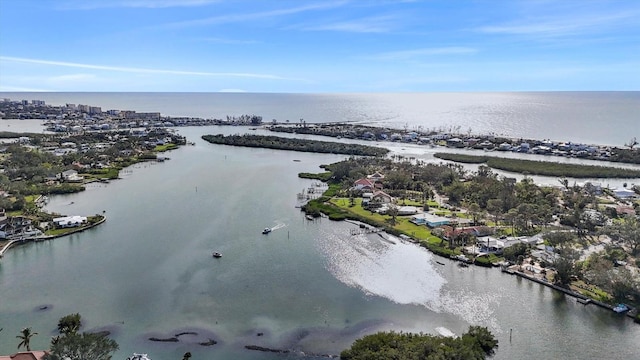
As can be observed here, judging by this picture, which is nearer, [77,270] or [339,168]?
[77,270]

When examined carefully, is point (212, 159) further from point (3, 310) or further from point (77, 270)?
point (3, 310)

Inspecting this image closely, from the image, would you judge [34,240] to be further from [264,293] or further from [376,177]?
[376,177]

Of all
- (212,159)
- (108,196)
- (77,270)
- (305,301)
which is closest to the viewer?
(305,301)

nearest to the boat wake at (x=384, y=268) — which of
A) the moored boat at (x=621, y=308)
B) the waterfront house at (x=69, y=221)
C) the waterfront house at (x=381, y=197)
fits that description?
the waterfront house at (x=381, y=197)

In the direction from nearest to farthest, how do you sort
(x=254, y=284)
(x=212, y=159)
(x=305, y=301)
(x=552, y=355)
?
(x=552, y=355) → (x=305, y=301) → (x=254, y=284) → (x=212, y=159)

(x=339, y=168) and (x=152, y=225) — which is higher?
(x=339, y=168)

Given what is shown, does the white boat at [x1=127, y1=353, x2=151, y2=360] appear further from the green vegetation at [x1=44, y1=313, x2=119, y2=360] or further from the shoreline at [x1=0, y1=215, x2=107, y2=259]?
the shoreline at [x1=0, y1=215, x2=107, y2=259]

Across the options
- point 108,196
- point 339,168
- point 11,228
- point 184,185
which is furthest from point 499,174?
point 11,228
